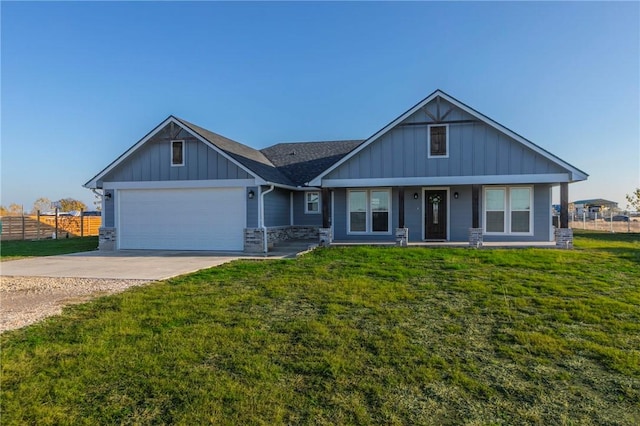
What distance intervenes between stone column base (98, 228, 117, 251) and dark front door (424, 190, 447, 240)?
42.5 feet

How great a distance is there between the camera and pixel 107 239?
15336mm

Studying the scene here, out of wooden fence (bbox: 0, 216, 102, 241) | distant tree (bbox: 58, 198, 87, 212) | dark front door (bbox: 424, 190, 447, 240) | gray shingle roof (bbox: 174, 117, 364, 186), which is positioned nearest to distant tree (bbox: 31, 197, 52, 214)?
distant tree (bbox: 58, 198, 87, 212)

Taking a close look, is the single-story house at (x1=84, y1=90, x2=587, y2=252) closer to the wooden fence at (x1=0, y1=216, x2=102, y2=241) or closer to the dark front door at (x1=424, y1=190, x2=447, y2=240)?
the dark front door at (x1=424, y1=190, x2=447, y2=240)

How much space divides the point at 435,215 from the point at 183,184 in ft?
33.5

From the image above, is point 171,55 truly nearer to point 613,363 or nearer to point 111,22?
point 111,22

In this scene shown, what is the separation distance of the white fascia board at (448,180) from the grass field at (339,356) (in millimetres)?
6133

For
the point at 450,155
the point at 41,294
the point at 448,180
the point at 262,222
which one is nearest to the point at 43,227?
the point at 262,222

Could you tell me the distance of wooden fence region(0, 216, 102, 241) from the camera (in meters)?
21.0

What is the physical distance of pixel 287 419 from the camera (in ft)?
9.68

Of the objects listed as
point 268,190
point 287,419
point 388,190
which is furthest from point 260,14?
point 287,419

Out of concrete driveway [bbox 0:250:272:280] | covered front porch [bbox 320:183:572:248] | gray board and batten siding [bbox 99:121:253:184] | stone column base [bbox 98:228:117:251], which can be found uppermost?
gray board and batten siding [bbox 99:121:253:184]

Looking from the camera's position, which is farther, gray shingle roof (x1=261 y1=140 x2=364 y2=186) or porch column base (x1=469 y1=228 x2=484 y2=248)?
gray shingle roof (x1=261 y1=140 x2=364 y2=186)

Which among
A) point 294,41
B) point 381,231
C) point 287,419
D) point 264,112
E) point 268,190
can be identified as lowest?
point 287,419

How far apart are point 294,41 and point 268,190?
24.0 ft
